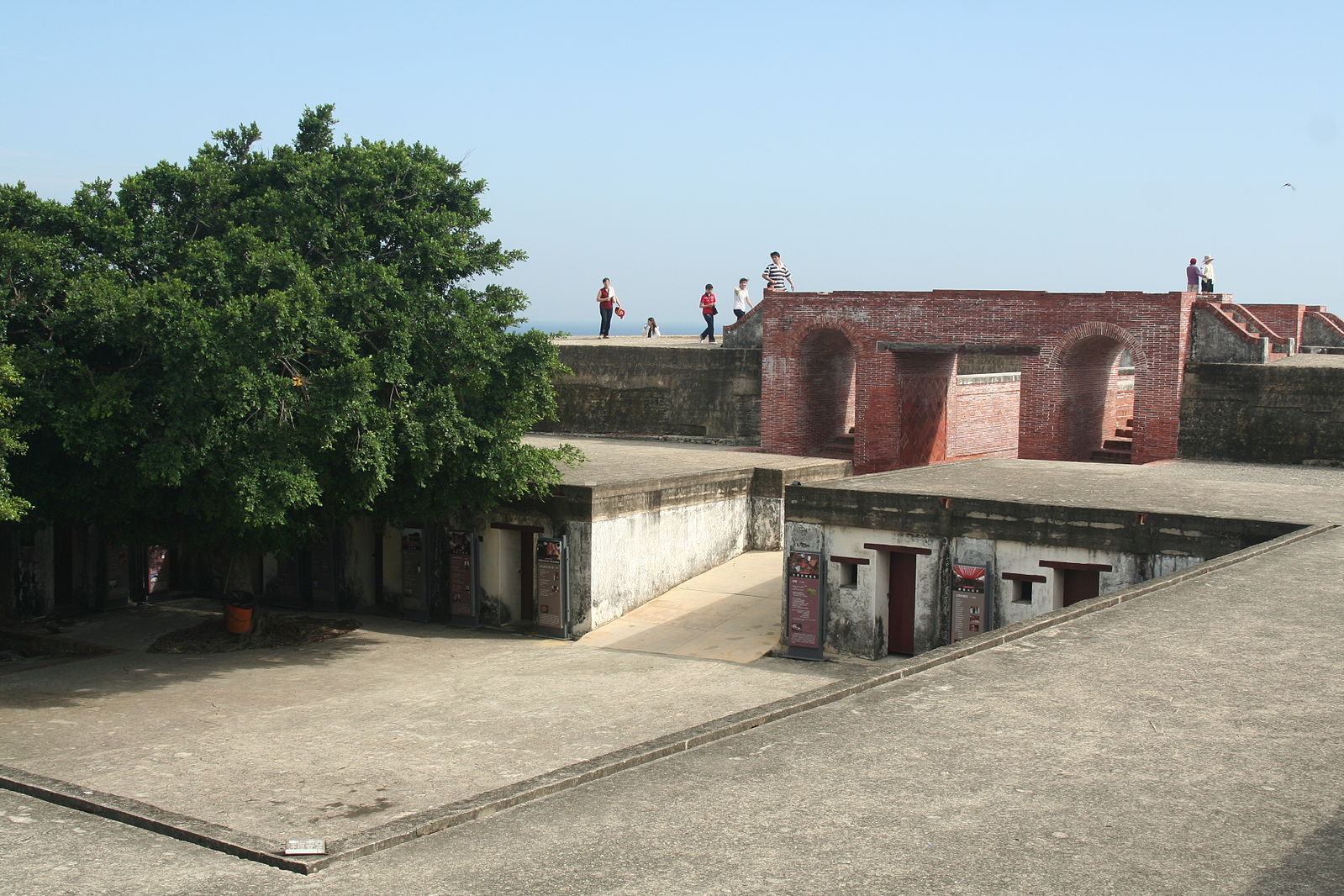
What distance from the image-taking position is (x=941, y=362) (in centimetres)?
3061

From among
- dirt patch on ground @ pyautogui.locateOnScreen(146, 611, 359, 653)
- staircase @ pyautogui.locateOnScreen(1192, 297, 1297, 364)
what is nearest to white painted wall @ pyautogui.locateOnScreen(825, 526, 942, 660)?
dirt patch on ground @ pyautogui.locateOnScreen(146, 611, 359, 653)

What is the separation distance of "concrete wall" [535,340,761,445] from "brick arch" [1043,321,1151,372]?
807 cm

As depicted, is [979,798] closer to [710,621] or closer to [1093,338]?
[710,621]

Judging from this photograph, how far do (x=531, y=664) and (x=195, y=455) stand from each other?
5.46 metres

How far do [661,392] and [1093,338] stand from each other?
11319 millimetres

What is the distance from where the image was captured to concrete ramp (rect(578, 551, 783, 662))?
785 inches

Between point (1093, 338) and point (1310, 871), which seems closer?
point (1310, 871)

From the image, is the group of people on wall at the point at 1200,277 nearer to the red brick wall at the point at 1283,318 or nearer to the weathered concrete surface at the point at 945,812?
the red brick wall at the point at 1283,318

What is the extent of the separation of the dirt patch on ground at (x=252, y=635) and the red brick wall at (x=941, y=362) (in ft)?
42.2

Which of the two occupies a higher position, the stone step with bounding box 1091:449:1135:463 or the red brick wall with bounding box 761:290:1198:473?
the red brick wall with bounding box 761:290:1198:473

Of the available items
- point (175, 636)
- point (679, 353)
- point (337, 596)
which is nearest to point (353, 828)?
point (175, 636)

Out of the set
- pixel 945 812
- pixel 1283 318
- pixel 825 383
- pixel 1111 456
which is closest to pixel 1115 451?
pixel 1111 456

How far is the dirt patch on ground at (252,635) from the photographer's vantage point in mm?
20062

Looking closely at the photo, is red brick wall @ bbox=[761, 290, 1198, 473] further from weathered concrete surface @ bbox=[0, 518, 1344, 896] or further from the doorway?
weathered concrete surface @ bbox=[0, 518, 1344, 896]
